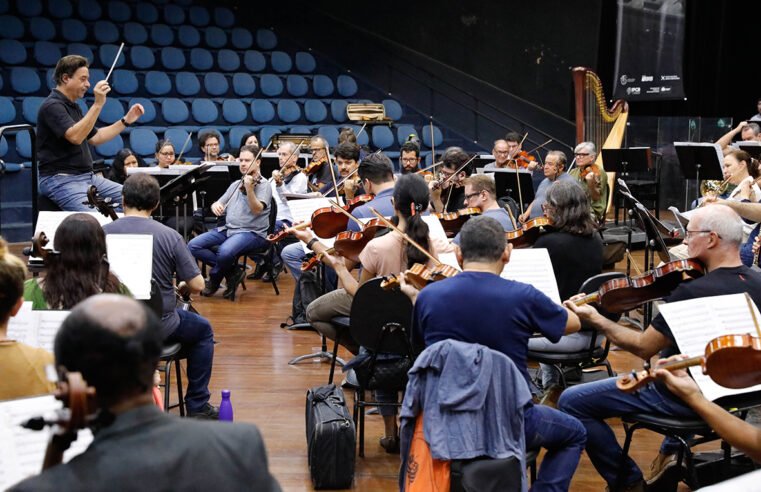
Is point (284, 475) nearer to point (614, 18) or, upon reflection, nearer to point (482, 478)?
point (482, 478)

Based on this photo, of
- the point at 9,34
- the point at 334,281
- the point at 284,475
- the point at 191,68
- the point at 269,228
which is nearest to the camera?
the point at 284,475

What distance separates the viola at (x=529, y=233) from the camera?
507 centimetres

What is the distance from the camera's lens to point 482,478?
10.1 feet

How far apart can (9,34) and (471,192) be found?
818cm

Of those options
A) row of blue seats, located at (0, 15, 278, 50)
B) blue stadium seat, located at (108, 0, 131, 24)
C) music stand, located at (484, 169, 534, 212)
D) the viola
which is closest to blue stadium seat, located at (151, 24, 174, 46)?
row of blue seats, located at (0, 15, 278, 50)

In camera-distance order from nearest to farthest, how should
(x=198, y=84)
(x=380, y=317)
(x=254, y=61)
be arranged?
(x=380, y=317)
(x=198, y=84)
(x=254, y=61)

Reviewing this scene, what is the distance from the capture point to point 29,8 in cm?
1232

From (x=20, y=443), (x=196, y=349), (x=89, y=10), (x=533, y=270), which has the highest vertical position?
(x=89, y=10)

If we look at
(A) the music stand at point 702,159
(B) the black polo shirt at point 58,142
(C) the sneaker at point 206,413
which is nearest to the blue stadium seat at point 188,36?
(A) the music stand at point 702,159

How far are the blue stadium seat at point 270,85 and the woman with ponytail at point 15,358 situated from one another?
1069cm

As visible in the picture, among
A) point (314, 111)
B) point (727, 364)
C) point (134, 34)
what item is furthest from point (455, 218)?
point (134, 34)

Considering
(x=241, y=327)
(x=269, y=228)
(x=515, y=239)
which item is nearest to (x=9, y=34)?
(x=269, y=228)

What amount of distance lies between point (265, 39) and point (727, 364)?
1180 centimetres

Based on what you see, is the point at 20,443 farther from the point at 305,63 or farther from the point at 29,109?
the point at 305,63
